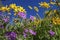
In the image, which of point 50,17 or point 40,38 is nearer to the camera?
point 40,38

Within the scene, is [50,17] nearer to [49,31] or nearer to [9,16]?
[49,31]

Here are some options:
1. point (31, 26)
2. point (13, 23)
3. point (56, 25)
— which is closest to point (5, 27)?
point (13, 23)

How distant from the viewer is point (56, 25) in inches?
146

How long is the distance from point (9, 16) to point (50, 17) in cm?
61

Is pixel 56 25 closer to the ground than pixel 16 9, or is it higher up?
closer to the ground

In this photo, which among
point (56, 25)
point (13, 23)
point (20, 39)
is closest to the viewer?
point (20, 39)

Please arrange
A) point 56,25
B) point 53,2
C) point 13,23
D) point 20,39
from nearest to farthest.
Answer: point 20,39 → point 13,23 → point 56,25 → point 53,2

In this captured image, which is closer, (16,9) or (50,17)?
(16,9)

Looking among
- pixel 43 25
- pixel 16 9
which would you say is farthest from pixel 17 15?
pixel 43 25

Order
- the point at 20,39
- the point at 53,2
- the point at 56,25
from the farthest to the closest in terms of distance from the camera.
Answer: the point at 53,2, the point at 56,25, the point at 20,39

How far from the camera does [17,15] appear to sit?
3543 millimetres

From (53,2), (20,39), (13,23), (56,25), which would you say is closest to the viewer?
(20,39)

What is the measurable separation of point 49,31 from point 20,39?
1.50 ft

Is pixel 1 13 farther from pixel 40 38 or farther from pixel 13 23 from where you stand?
pixel 40 38
